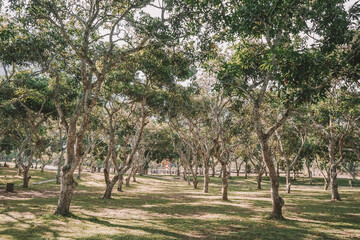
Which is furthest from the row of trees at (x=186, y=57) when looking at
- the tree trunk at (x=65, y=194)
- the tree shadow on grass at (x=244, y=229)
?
the tree shadow on grass at (x=244, y=229)

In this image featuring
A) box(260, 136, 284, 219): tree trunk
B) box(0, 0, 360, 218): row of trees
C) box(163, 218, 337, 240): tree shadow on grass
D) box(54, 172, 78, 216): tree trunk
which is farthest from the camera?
box(260, 136, 284, 219): tree trunk

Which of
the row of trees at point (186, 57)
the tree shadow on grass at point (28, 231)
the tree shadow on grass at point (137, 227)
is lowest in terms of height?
the tree shadow on grass at point (137, 227)

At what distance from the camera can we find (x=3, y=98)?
70.1 ft

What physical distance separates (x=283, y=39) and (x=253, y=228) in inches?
351

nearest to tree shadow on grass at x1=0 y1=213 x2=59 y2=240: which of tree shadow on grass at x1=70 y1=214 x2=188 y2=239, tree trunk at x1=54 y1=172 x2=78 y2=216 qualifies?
tree trunk at x1=54 y1=172 x2=78 y2=216

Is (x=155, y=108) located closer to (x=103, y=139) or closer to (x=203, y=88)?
(x=203, y=88)

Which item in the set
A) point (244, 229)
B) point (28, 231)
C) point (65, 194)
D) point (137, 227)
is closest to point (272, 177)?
point (244, 229)

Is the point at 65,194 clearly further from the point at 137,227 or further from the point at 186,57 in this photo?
the point at 186,57

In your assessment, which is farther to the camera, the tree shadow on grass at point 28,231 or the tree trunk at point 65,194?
the tree trunk at point 65,194

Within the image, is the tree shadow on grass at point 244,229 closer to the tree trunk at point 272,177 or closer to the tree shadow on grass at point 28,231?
the tree trunk at point 272,177

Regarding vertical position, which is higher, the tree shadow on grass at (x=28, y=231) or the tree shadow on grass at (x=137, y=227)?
the tree shadow on grass at (x=28, y=231)

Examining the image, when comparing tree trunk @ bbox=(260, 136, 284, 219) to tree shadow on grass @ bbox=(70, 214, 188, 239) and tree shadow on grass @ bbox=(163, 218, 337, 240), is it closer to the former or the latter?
tree shadow on grass @ bbox=(163, 218, 337, 240)

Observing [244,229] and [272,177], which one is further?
[272,177]

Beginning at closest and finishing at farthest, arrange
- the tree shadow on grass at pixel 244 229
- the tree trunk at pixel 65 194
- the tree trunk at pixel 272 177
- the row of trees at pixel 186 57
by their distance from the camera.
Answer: the row of trees at pixel 186 57, the tree shadow on grass at pixel 244 229, the tree trunk at pixel 65 194, the tree trunk at pixel 272 177
